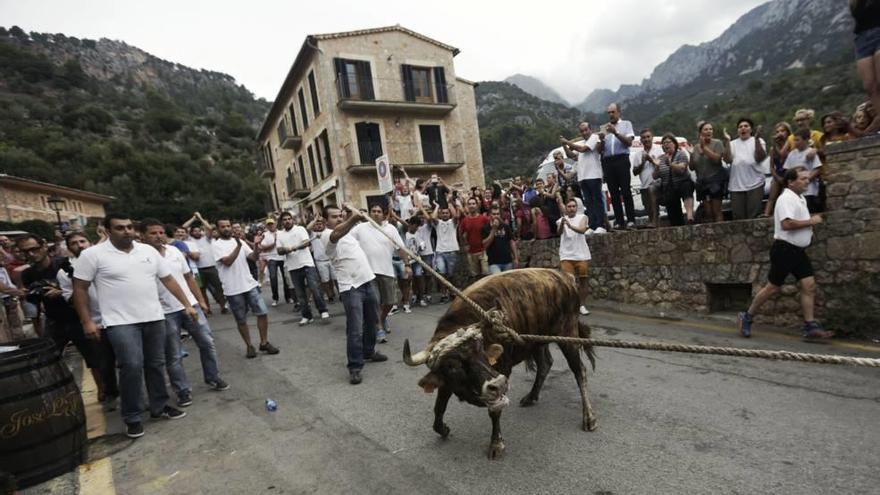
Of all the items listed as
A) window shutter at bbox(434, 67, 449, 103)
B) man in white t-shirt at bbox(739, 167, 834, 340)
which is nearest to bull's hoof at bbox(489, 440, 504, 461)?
man in white t-shirt at bbox(739, 167, 834, 340)

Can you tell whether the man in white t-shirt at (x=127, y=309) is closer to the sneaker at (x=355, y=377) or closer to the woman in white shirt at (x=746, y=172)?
the sneaker at (x=355, y=377)

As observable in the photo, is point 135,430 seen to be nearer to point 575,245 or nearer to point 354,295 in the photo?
point 354,295

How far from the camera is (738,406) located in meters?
3.26

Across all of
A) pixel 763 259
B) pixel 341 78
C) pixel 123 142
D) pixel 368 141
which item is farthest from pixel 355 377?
pixel 123 142

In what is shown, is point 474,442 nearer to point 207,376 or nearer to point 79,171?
point 207,376

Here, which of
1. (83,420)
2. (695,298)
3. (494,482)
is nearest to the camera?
(494,482)

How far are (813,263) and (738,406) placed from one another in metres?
2.85

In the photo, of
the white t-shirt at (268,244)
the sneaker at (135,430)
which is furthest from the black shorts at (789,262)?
the white t-shirt at (268,244)

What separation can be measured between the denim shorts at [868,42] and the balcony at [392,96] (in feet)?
60.3

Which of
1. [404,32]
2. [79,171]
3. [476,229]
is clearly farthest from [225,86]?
[476,229]

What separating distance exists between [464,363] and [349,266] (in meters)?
2.74

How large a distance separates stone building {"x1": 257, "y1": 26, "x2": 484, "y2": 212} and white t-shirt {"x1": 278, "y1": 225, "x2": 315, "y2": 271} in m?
12.7

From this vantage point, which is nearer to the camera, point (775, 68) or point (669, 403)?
point (669, 403)

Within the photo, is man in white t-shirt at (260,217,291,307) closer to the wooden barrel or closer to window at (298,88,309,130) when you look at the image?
the wooden barrel
